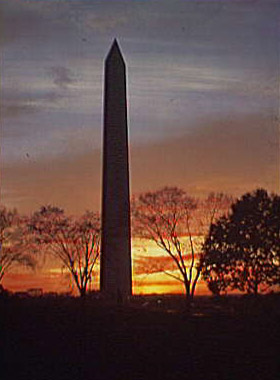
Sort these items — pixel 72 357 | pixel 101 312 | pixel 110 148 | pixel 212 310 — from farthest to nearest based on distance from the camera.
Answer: pixel 110 148 < pixel 212 310 < pixel 101 312 < pixel 72 357

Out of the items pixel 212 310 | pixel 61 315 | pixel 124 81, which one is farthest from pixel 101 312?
pixel 124 81

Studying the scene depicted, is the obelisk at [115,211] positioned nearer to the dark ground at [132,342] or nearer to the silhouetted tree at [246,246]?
the dark ground at [132,342]

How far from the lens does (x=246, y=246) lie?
2253 centimetres

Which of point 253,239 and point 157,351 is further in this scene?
point 253,239

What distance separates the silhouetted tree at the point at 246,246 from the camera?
2170cm

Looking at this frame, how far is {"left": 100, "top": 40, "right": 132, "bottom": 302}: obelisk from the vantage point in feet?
68.8

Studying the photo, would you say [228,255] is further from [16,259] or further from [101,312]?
[16,259]

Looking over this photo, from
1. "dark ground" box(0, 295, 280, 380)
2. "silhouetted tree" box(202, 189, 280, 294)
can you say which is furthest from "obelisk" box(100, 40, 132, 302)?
"silhouetted tree" box(202, 189, 280, 294)

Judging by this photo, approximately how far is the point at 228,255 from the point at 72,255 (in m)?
6.25

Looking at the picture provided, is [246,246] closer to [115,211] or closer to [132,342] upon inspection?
[115,211]

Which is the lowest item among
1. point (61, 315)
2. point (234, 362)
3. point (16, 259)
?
point (234, 362)

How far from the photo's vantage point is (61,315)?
56.0 feet

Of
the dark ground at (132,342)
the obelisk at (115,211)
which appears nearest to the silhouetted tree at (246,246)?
the dark ground at (132,342)

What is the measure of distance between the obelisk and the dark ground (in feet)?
7.18
